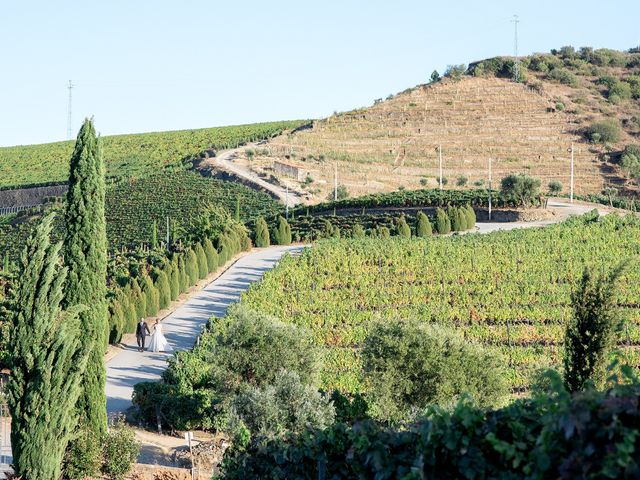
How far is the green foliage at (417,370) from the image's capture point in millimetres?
26672

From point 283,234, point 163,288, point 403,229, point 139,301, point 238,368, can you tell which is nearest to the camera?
point 238,368

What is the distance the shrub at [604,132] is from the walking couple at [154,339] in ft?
244

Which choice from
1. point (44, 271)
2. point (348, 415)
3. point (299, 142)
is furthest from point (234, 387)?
point (299, 142)

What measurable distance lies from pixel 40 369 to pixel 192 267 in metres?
26.6

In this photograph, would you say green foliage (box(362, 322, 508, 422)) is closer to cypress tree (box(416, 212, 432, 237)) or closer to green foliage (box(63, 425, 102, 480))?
green foliage (box(63, 425, 102, 480))

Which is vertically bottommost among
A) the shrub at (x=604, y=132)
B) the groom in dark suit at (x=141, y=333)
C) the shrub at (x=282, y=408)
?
the groom in dark suit at (x=141, y=333)

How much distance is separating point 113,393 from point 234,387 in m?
4.18

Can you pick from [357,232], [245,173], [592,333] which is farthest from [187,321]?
[245,173]

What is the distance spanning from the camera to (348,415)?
2709 cm

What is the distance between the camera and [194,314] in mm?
41000

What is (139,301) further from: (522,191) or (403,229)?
(522,191)

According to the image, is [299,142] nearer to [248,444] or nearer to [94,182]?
[94,182]

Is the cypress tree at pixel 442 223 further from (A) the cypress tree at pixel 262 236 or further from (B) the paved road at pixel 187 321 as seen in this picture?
(A) the cypress tree at pixel 262 236

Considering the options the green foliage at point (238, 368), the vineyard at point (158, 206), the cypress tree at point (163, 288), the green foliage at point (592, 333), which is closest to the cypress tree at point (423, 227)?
the vineyard at point (158, 206)
